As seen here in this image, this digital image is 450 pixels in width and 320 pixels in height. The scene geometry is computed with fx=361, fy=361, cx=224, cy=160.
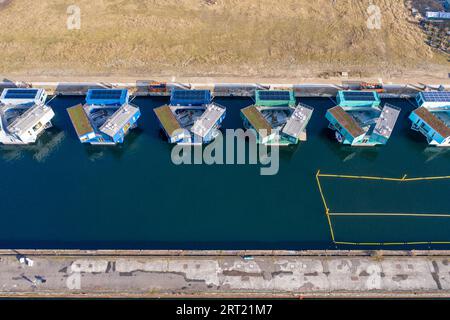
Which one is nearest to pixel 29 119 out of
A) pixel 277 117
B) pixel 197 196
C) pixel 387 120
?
pixel 197 196

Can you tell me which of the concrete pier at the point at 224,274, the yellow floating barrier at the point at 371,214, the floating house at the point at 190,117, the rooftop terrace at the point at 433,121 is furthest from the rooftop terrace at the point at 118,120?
the rooftop terrace at the point at 433,121

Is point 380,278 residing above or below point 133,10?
below

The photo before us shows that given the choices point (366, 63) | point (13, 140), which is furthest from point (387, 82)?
point (13, 140)

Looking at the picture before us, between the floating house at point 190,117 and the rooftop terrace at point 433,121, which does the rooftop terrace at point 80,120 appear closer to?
the floating house at point 190,117

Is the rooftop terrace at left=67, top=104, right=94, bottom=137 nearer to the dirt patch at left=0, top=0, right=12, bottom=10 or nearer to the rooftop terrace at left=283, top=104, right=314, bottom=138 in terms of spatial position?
the rooftop terrace at left=283, top=104, right=314, bottom=138

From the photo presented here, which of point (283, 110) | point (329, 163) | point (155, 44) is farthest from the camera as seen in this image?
point (155, 44)
